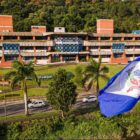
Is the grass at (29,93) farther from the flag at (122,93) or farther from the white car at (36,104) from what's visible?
the flag at (122,93)

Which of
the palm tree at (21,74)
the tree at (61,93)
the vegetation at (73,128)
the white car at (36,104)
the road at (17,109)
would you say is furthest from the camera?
the white car at (36,104)

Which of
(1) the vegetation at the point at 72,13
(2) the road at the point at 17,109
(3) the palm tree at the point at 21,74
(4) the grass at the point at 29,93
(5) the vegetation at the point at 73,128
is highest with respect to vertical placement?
(1) the vegetation at the point at 72,13

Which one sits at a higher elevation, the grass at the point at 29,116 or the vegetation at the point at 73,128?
the vegetation at the point at 73,128

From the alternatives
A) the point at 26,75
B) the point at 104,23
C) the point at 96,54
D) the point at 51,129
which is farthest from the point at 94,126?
the point at 104,23

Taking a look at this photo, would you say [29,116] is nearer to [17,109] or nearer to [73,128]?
[17,109]

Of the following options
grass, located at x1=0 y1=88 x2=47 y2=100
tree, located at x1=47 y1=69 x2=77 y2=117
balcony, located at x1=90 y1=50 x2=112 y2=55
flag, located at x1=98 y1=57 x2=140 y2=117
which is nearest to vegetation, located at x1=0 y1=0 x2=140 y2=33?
balcony, located at x1=90 y1=50 x2=112 y2=55

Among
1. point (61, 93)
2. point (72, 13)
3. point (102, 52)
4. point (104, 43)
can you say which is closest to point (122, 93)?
point (61, 93)

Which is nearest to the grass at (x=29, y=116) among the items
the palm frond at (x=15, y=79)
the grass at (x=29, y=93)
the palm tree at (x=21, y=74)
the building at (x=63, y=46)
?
the palm tree at (x=21, y=74)
